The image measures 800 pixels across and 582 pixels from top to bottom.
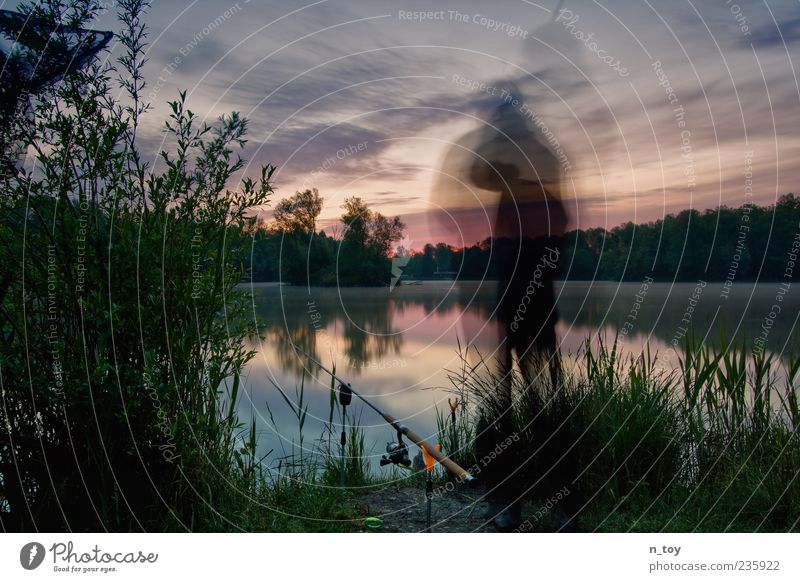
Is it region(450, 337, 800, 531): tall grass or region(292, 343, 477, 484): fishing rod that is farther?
region(450, 337, 800, 531): tall grass

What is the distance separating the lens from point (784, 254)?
13.0 feet

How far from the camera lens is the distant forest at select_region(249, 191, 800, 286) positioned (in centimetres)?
385

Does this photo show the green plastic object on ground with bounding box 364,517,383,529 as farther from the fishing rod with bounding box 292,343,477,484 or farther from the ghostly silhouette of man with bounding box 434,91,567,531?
the ghostly silhouette of man with bounding box 434,91,567,531

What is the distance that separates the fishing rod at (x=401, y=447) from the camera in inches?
114

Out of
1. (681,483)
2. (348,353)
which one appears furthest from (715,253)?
(348,353)

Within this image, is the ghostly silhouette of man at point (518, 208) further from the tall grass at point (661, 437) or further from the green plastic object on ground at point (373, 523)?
the green plastic object on ground at point (373, 523)

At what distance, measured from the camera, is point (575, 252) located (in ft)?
13.1

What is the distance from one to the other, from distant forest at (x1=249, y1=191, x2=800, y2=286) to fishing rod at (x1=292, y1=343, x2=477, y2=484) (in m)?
0.60

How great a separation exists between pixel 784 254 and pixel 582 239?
3.96 ft

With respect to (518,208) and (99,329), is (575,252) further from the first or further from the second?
(99,329)

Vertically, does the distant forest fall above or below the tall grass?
above

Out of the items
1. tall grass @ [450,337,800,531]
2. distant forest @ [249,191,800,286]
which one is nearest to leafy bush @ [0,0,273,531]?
distant forest @ [249,191,800,286]

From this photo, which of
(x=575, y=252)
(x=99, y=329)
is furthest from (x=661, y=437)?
(x=99, y=329)

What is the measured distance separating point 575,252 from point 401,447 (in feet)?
5.19
